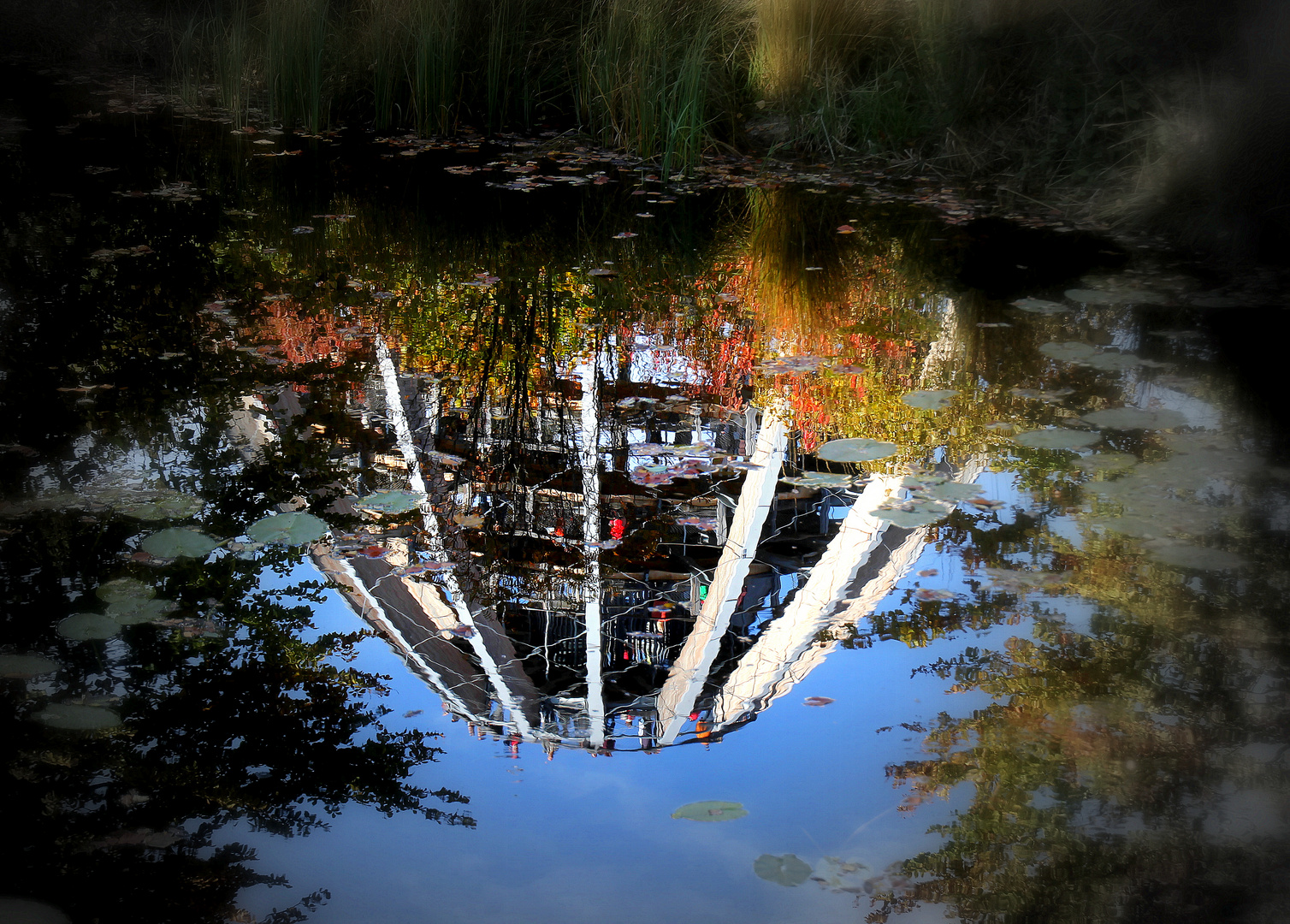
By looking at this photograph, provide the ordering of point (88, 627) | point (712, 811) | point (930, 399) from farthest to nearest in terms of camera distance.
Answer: point (930, 399), point (88, 627), point (712, 811)

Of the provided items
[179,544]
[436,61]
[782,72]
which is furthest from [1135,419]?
[436,61]

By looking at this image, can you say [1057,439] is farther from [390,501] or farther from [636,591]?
[390,501]

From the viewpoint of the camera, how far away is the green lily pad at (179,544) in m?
2.46

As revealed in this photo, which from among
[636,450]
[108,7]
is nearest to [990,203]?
[636,450]

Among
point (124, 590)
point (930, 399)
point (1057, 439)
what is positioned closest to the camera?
point (124, 590)

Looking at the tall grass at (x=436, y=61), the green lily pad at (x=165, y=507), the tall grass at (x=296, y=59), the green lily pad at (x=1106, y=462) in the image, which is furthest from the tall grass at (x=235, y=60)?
the green lily pad at (x=1106, y=462)

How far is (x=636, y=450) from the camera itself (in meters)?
3.16

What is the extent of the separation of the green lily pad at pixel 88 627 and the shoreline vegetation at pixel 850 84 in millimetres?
5186

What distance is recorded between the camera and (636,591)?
247cm

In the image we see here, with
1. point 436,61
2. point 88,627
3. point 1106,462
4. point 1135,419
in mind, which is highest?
point 436,61

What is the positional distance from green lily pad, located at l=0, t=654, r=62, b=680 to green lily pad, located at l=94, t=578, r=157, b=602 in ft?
0.74

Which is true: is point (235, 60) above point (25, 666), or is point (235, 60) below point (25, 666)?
above

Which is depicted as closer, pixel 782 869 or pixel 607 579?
pixel 782 869

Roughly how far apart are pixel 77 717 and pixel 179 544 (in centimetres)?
64
